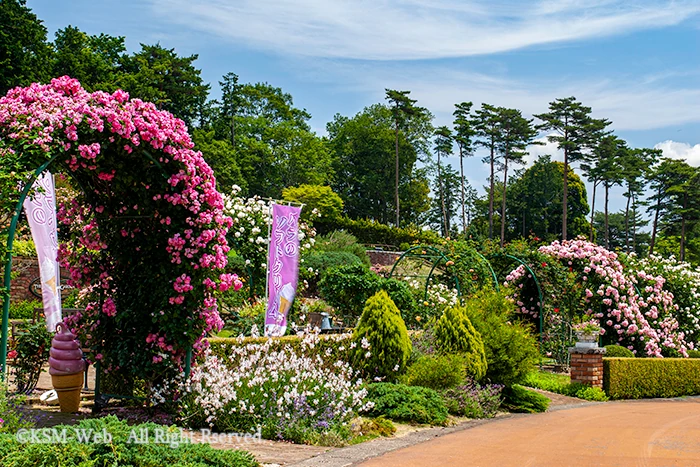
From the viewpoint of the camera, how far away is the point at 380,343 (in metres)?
8.71

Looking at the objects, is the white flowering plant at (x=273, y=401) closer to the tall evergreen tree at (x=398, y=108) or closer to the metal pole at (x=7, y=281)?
the metal pole at (x=7, y=281)

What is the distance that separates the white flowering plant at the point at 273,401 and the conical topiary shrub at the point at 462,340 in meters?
2.65

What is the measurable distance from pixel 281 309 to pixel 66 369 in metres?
4.28

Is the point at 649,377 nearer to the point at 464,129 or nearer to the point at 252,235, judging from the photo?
the point at 252,235

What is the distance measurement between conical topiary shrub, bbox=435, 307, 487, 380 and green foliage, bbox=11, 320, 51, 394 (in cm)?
530

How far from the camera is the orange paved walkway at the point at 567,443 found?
5.74 metres

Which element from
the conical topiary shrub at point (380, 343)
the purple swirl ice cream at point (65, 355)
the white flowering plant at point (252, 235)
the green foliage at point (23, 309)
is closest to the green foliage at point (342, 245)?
the green foliage at point (23, 309)

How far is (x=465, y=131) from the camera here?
167 feet

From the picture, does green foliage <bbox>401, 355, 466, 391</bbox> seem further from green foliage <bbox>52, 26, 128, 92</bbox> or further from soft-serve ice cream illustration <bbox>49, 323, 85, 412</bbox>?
green foliage <bbox>52, 26, 128, 92</bbox>

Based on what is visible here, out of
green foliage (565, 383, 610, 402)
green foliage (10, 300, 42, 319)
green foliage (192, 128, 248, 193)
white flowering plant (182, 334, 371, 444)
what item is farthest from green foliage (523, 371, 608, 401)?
green foliage (192, 128, 248, 193)

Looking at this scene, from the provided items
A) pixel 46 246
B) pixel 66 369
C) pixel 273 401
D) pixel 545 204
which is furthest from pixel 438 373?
pixel 545 204

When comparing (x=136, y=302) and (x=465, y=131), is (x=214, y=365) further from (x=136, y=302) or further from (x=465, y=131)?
(x=465, y=131)

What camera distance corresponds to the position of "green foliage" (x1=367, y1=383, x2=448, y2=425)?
7508 millimetres

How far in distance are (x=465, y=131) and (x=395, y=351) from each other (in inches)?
1731
